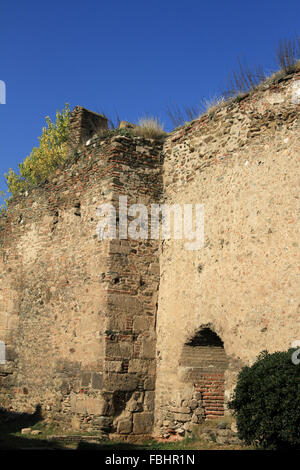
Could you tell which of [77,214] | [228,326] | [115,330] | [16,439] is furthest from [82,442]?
[77,214]

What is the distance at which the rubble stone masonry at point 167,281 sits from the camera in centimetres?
793

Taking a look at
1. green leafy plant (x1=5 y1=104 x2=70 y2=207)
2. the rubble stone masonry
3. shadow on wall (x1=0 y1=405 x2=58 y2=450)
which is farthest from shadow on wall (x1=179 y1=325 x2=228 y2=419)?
green leafy plant (x1=5 y1=104 x2=70 y2=207)

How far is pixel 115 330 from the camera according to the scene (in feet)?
30.7

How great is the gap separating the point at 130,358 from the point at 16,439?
2.33 m

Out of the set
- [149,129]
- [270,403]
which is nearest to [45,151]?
[149,129]

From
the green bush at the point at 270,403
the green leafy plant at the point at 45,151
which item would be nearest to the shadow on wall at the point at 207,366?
the green bush at the point at 270,403

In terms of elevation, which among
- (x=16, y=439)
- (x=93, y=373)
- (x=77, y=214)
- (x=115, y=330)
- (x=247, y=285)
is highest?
(x=77, y=214)

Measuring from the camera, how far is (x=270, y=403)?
604 cm

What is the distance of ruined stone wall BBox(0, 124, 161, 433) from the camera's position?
927 cm

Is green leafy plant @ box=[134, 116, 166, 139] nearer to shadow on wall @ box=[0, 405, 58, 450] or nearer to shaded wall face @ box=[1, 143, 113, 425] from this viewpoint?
shaded wall face @ box=[1, 143, 113, 425]

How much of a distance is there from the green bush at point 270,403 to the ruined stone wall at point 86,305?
3.05m

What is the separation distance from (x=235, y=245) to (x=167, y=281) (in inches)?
73.0

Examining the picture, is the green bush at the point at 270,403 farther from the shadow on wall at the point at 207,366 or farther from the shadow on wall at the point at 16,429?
the shadow on wall at the point at 16,429

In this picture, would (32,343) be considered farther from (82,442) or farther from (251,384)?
(251,384)
